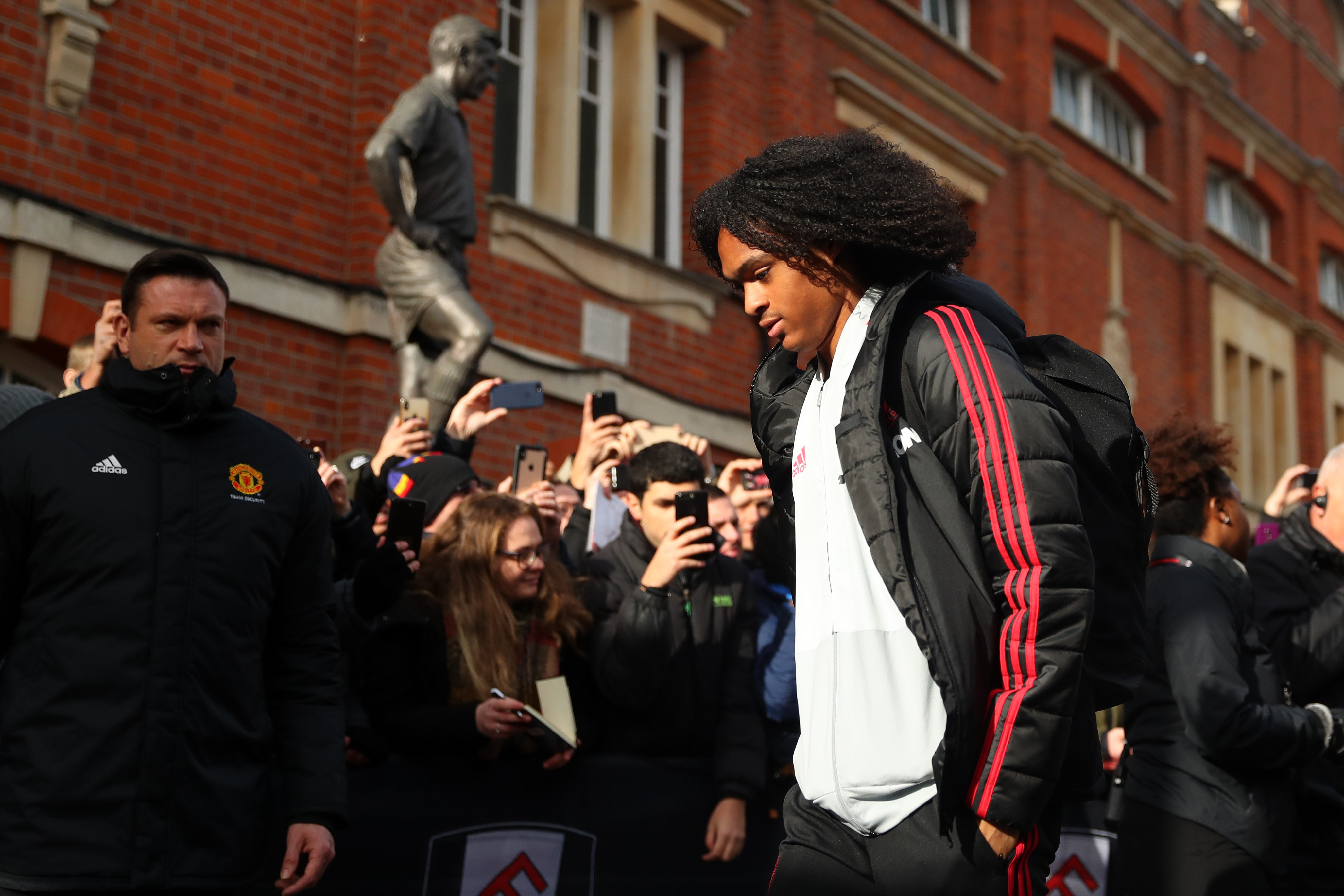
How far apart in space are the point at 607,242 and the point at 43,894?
8.63 m

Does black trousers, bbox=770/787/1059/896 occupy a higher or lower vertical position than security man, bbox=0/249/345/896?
lower

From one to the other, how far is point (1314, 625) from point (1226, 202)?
18.5m

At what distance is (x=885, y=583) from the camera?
7.79ft

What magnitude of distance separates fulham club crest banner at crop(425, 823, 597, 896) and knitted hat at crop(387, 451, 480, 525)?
3.98 ft

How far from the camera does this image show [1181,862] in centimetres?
431

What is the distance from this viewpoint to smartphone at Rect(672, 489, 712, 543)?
4496mm

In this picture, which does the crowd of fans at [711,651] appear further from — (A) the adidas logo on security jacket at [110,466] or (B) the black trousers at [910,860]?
(B) the black trousers at [910,860]

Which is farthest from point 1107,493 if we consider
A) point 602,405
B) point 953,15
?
point 953,15

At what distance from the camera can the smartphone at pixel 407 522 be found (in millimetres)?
4297

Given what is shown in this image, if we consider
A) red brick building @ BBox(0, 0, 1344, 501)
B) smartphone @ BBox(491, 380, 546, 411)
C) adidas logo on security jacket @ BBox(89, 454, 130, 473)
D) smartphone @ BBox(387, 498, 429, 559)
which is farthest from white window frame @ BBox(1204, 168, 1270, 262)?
adidas logo on security jacket @ BBox(89, 454, 130, 473)

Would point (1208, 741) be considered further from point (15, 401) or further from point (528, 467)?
point (15, 401)

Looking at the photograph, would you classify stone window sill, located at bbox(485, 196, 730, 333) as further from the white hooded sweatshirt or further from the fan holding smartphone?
the white hooded sweatshirt

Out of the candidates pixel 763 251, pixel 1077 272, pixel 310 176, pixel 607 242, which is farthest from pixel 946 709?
pixel 1077 272

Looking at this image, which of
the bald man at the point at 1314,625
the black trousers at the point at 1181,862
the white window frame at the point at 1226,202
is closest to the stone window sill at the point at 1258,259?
the white window frame at the point at 1226,202
